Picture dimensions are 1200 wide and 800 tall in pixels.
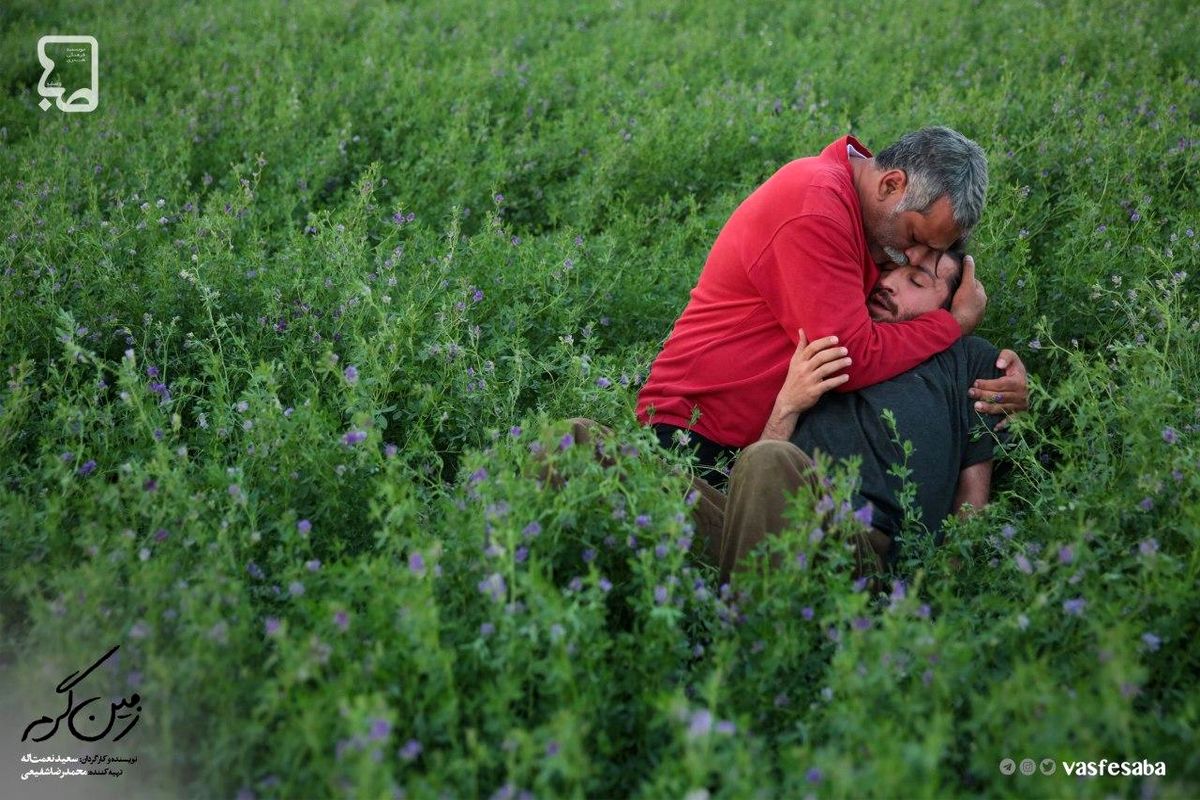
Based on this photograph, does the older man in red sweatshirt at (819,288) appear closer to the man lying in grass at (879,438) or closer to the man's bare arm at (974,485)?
the man lying in grass at (879,438)

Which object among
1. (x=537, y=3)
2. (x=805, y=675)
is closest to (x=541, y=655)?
(x=805, y=675)

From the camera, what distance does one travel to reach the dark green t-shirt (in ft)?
12.5

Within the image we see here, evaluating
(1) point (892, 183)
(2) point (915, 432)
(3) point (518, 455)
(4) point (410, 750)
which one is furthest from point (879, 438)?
(4) point (410, 750)

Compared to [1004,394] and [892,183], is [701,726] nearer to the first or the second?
[1004,394]

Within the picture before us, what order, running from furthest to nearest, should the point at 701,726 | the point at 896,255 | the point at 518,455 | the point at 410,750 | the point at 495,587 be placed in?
1. the point at 896,255
2. the point at 518,455
3. the point at 495,587
4. the point at 410,750
5. the point at 701,726

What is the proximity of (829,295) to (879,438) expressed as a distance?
51 cm

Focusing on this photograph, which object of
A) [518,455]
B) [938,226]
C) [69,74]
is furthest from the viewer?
[69,74]

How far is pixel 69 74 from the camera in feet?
23.9

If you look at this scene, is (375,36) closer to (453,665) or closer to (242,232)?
(242,232)

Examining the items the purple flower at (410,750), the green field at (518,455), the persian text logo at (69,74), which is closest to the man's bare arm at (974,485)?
the green field at (518,455)

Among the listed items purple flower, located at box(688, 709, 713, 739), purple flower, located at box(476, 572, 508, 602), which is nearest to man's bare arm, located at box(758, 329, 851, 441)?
purple flower, located at box(476, 572, 508, 602)

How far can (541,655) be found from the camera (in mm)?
2838

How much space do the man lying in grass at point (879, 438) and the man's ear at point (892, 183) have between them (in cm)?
32

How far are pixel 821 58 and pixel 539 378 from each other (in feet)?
14.3
